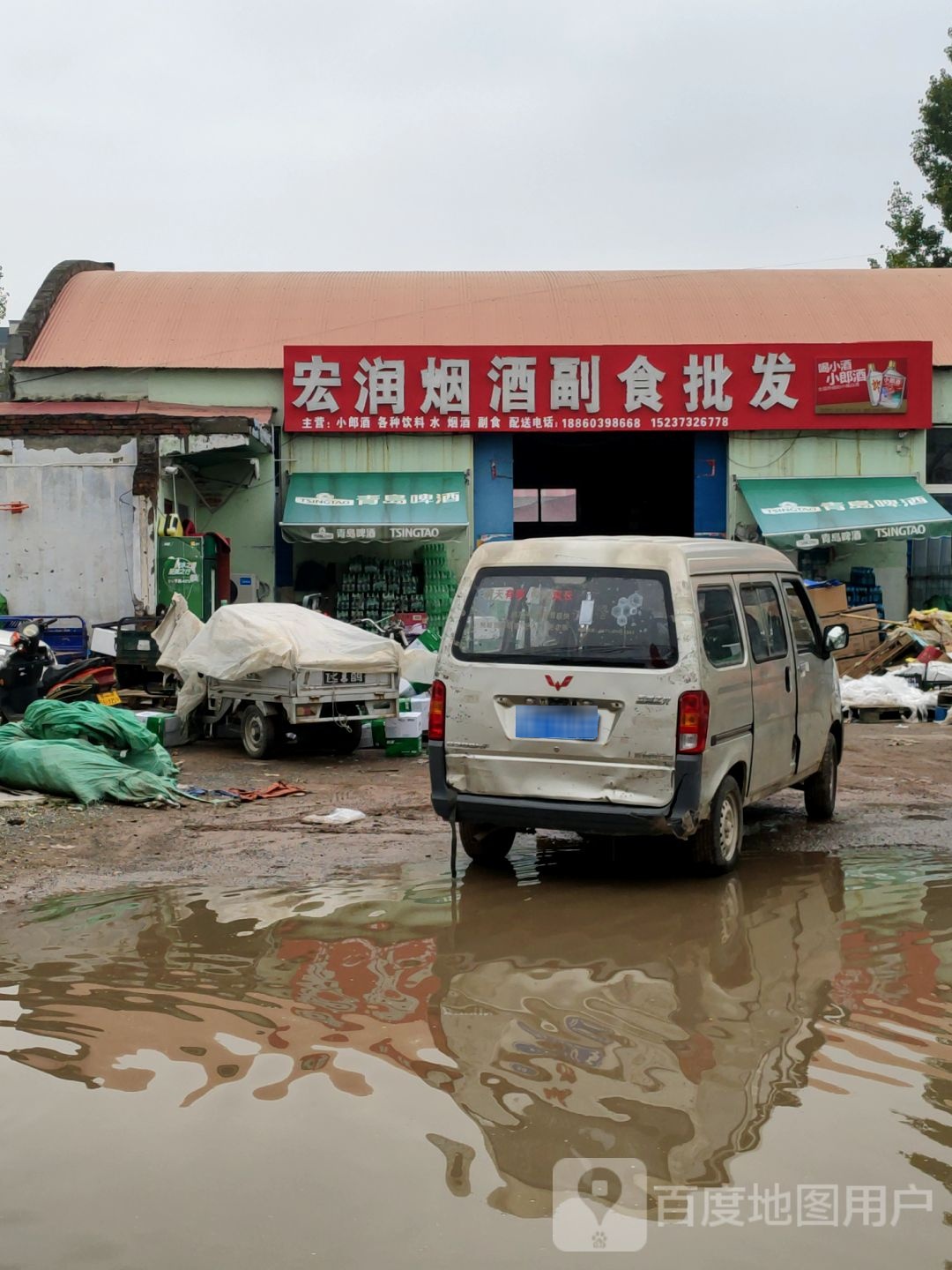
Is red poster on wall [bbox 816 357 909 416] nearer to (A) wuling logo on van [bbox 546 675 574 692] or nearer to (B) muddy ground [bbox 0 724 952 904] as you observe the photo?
(B) muddy ground [bbox 0 724 952 904]

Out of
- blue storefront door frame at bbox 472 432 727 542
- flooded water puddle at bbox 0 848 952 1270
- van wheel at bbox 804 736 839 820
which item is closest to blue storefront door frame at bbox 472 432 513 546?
blue storefront door frame at bbox 472 432 727 542

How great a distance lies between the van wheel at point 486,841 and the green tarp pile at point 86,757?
3053mm

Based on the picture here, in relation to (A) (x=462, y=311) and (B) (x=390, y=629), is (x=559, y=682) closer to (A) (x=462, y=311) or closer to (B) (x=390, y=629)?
(B) (x=390, y=629)

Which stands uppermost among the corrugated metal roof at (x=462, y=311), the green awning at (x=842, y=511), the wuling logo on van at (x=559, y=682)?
the corrugated metal roof at (x=462, y=311)

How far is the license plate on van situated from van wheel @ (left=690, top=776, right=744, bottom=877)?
79 centimetres

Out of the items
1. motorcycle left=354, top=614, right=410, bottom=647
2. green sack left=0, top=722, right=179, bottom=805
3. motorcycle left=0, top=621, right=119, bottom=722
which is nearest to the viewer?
green sack left=0, top=722, right=179, bottom=805

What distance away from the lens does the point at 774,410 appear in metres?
22.0

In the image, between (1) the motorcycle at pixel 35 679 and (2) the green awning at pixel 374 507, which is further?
(2) the green awning at pixel 374 507

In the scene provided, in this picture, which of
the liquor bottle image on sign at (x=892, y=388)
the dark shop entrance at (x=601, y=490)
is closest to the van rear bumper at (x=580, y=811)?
the liquor bottle image on sign at (x=892, y=388)

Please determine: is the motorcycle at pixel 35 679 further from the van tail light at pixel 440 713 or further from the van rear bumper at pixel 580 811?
the van rear bumper at pixel 580 811

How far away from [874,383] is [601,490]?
8543 millimetres

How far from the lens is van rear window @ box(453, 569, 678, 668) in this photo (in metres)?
6.43

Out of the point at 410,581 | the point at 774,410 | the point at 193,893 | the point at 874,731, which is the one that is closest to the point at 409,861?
the point at 193,893

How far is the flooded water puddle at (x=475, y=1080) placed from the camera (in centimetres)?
311
